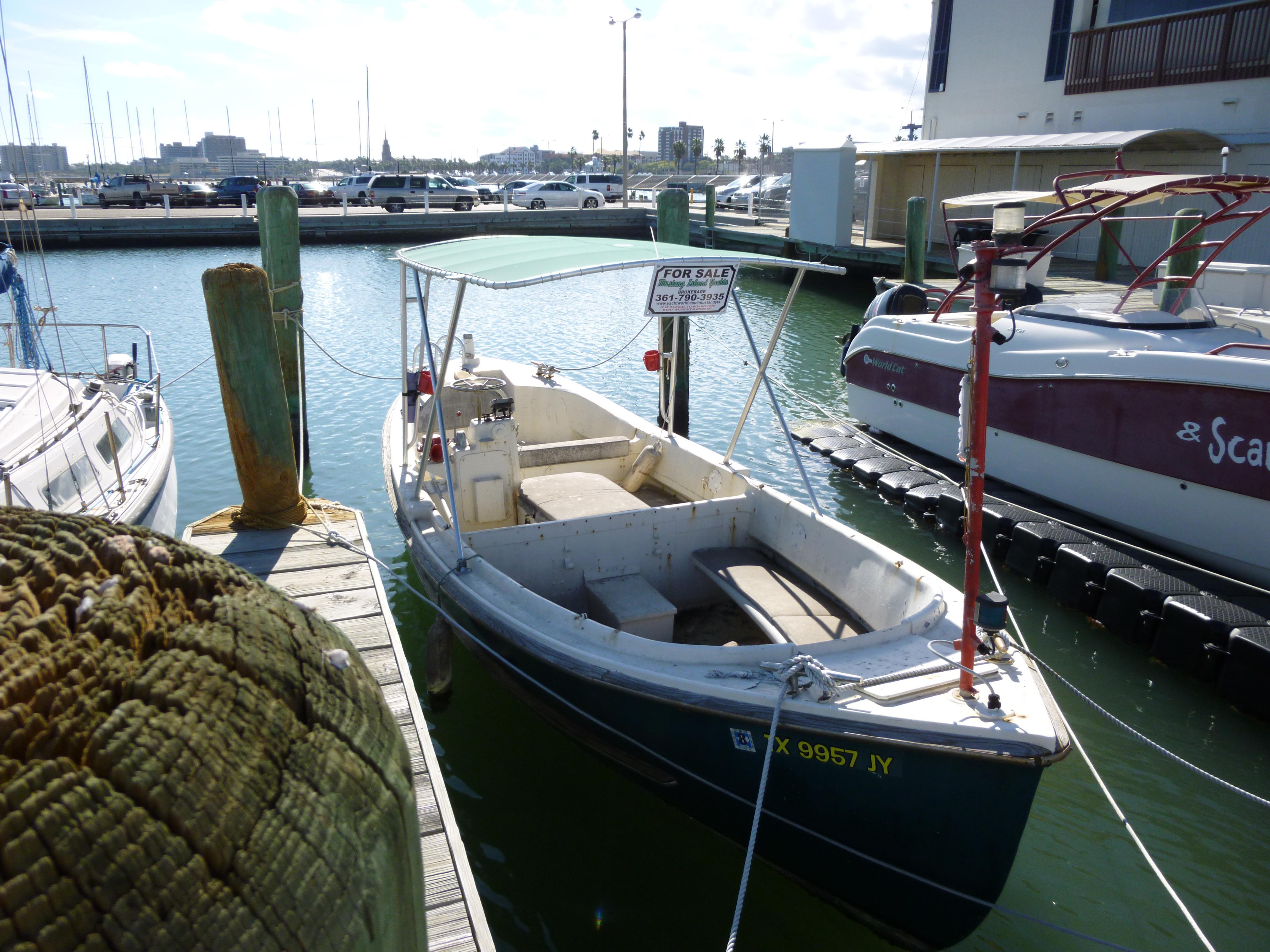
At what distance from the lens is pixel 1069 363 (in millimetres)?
9305

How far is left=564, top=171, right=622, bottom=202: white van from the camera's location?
150 ft

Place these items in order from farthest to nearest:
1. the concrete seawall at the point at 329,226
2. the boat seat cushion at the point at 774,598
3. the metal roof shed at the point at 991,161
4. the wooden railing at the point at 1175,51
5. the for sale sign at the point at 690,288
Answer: the concrete seawall at the point at 329,226 < the metal roof shed at the point at 991,161 < the wooden railing at the point at 1175,51 < the for sale sign at the point at 690,288 < the boat seat cushion at the point at 774,598

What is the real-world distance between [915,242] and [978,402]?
18.4 meters

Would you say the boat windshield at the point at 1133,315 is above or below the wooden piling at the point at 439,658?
above

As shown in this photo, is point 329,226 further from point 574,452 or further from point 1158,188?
point 1158,188

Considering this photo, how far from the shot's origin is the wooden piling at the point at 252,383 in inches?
271

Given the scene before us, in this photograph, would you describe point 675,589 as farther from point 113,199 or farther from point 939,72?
point 113,199

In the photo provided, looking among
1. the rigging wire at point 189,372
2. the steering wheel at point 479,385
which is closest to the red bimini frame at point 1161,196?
the steering wheel at point 479,385

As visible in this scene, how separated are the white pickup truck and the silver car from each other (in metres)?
9.46

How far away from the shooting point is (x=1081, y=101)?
74.0 feet

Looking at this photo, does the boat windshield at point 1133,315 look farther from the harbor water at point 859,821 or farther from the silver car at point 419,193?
the silver car at point 419,193

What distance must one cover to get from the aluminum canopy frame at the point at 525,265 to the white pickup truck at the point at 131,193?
39245 millimetres

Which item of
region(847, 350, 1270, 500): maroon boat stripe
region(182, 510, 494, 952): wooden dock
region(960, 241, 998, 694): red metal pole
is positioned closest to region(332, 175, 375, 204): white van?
region(847, 350, 1270, 500): maroon boat stripe

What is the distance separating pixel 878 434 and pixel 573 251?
733 centimetres
